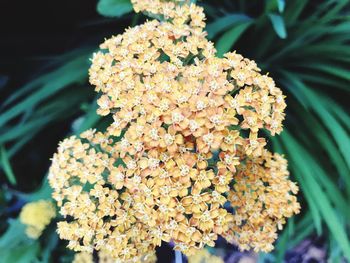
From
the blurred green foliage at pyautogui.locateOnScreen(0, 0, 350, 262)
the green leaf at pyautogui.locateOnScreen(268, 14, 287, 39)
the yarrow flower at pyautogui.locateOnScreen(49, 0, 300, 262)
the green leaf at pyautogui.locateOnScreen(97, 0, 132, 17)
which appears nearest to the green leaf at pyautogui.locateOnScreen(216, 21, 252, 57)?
the blurred green foliage at pyautogui.locateOnScreen(0, 0, 350, 262)

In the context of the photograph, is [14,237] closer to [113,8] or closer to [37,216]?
[37,216]

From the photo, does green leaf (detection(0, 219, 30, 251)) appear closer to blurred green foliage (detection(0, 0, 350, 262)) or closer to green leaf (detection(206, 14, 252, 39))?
blurred green foliage (detection(0, 0, 350, 262))

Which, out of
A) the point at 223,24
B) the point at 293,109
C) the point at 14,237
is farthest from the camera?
the point at 293,109

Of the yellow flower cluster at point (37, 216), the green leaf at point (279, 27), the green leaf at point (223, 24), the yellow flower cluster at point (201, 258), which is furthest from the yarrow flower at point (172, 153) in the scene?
the green leaf at point (223, 24)

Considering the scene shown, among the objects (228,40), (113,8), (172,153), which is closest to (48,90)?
(113,8)

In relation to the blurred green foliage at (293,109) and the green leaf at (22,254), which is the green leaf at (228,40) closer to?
the blurred green foliage at (293,109)
